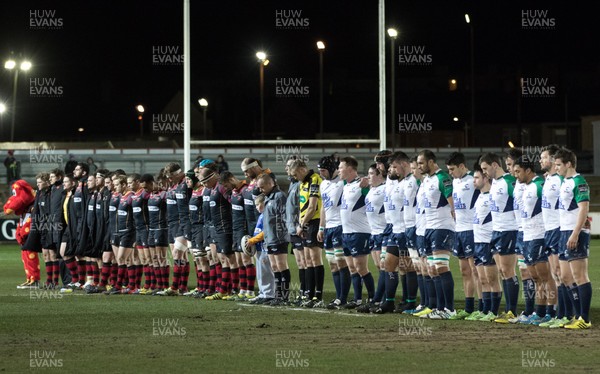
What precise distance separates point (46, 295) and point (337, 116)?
65.0m

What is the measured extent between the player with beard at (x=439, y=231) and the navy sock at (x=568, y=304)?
5.70ft

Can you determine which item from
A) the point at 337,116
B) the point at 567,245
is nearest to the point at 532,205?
the point at 567,245

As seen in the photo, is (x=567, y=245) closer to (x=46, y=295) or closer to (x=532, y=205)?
(x=532, y=205)

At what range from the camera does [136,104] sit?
8825 centimetres

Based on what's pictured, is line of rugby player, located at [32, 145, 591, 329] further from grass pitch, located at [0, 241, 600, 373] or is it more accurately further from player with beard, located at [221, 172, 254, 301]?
grass pitch, located at [0, 241, 600, 373]

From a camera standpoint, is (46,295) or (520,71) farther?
(520,71)

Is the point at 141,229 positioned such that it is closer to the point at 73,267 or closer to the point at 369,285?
the point at 73,267

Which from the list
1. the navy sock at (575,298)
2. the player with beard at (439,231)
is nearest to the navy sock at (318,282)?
the player with beard at (439,231)

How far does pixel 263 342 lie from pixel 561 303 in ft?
12.7

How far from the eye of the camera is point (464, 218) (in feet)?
46.4

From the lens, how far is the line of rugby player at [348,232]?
1320 cm

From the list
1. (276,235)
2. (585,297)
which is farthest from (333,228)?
(585,297)

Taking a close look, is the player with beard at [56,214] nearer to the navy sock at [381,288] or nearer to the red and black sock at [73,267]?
the red and black sock at [73,267]

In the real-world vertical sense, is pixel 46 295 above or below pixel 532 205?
below
